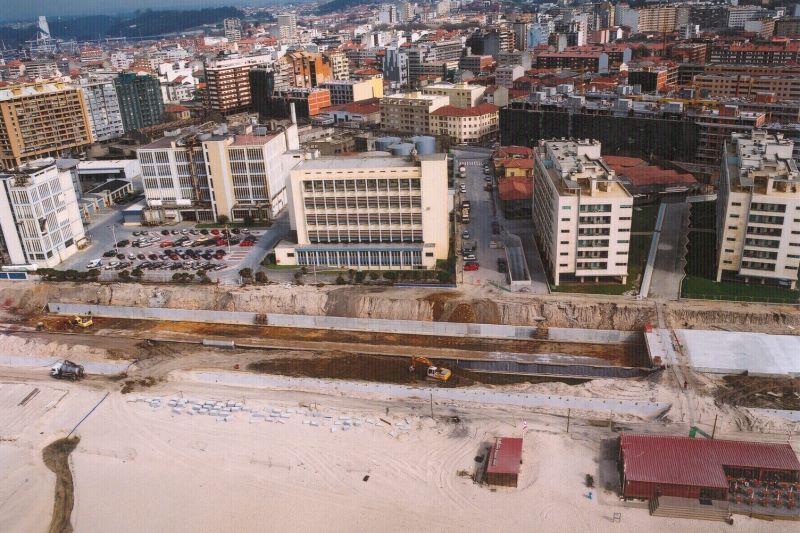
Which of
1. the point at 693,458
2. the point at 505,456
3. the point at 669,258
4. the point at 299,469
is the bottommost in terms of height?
the point at 299,469

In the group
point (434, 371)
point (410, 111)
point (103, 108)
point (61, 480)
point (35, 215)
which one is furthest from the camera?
point (103, 108)

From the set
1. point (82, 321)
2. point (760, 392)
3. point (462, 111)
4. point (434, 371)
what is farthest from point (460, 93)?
point (760, 392)

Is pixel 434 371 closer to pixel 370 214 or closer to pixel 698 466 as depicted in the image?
pixel 698 466

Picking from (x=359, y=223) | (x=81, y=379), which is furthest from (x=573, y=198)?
(x=81, y=379)

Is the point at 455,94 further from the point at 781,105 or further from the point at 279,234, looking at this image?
the point at 279,234

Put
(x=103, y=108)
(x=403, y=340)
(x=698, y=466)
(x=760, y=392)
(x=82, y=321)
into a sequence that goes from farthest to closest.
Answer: (x=103, y=108), (x=82, y=321), (x=403, y=340), (x=760, y=392), (x=698, y=466)

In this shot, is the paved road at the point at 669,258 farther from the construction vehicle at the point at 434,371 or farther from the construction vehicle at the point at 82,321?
the construction vehicle at the point at 82,321

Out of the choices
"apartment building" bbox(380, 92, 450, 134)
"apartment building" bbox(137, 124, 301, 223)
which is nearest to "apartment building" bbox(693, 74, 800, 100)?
"apartment building" bbox(380, 92, 450, 134)

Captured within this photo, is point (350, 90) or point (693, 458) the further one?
point (350, 90)
